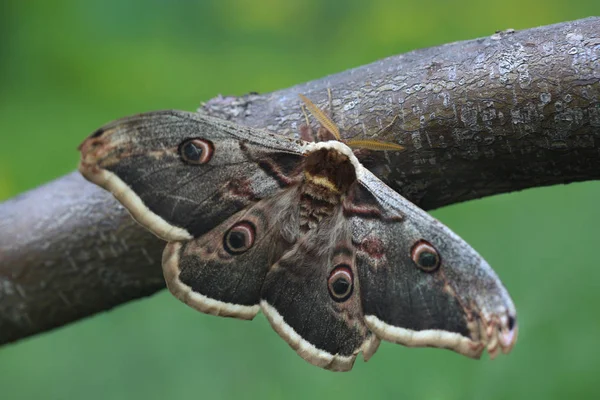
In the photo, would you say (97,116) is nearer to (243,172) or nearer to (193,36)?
(193,36)

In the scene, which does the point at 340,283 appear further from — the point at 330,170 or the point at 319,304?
the point at 330,170

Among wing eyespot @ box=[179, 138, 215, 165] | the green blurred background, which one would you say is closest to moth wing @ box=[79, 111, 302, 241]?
wing eyespot @ box=[179, 138, 215, 165]

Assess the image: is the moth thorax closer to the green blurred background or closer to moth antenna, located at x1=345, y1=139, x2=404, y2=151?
moth antenna, located at x1=345, y1=139, x2=404, y2=151

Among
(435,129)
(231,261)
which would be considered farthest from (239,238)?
(435,129)

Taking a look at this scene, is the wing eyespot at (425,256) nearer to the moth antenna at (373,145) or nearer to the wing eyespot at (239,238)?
the moth antenna at (373,145)

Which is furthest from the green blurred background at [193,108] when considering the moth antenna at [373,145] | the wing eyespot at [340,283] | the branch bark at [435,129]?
the moth antenna at [373,145]

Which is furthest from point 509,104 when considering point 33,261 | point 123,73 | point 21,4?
point 21,4
